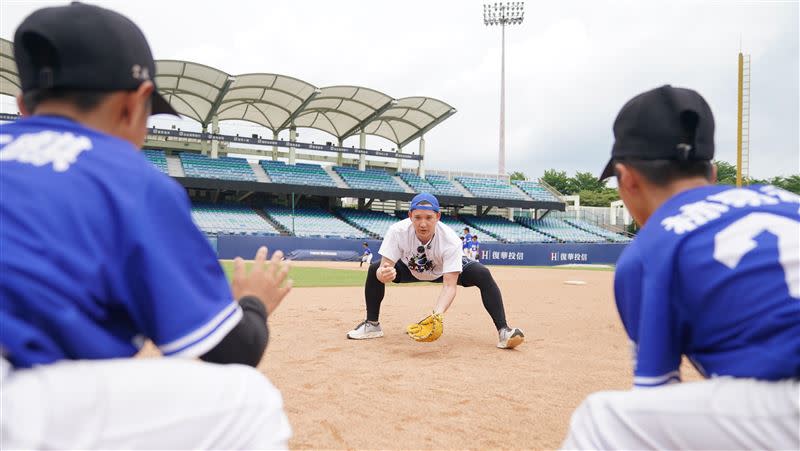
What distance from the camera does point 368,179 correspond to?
Result: 3422 cm

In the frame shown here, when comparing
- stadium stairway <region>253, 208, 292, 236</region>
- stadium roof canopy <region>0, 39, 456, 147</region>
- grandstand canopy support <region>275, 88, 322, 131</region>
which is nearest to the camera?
stadium roof canopy <region>0, 39, 456, 147</region>

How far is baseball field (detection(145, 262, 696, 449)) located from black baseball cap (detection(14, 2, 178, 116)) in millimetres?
1755

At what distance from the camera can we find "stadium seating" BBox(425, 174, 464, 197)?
35.2m

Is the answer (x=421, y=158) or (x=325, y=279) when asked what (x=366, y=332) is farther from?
(x=421, y=158)

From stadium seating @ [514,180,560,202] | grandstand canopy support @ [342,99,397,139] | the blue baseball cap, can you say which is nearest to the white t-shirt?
the blue baseball cap

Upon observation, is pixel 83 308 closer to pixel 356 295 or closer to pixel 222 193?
pixel 356 295

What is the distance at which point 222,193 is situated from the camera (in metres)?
33.1

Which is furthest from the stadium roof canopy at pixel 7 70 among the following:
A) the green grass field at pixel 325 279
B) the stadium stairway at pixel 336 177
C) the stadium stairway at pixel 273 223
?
the green grass field at pixel 325 279

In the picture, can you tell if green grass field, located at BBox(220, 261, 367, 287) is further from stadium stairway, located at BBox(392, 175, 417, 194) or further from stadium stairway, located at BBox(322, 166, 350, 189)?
stadium stairway, located at BBox(392, 175, 417, 194)

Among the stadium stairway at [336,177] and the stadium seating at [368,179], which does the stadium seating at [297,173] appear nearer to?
the stadium stairway at [336,177]

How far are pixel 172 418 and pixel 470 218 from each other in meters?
36.1

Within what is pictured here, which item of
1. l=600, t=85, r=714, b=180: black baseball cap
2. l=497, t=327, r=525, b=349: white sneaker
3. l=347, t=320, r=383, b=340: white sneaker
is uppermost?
l=600, t=85, r=714, b=180: black baseball cap

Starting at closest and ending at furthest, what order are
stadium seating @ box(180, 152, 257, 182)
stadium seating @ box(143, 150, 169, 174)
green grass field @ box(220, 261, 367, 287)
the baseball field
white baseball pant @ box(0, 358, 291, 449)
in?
white baseball pant @ box(0, 358, 291, 449), the baseball field, green grass field @ box(220, 261, 367, 287), stadium seating @ box(180, 152, 257, 182), stadium seating @ box(143, 150, 169, 174)

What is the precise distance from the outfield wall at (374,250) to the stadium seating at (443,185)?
340 inches
